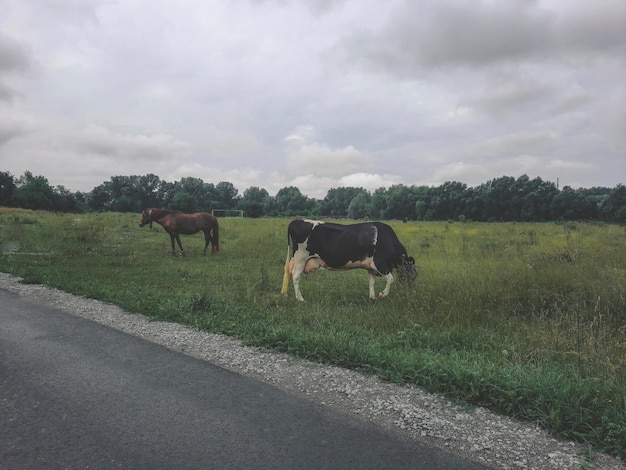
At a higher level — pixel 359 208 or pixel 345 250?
pixel 359 208

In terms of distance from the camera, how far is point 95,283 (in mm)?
10148

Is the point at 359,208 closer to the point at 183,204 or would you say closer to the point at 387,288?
the point at 183,204

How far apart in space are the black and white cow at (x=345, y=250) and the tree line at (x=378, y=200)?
3819cm

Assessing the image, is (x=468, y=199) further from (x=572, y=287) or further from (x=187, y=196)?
(x=572, y=287)

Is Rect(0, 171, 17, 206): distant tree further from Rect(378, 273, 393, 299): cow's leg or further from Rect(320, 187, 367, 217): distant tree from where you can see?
Rect(320, 187, 367, 217): distant tree

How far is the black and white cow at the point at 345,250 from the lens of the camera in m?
9.80

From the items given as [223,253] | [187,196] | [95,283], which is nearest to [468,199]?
[187,196]

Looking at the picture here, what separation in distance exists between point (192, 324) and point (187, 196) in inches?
4341

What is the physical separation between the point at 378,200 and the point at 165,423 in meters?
124

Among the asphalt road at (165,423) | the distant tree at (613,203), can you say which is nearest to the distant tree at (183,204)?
the distant tree at (613,203)

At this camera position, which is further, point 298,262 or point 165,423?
point 298,262

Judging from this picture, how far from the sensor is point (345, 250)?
9.78 metres

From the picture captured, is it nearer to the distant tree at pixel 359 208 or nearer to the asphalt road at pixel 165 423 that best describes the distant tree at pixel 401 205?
the distant tree at pixel 359 208

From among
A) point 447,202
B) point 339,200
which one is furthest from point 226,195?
point 447,202
